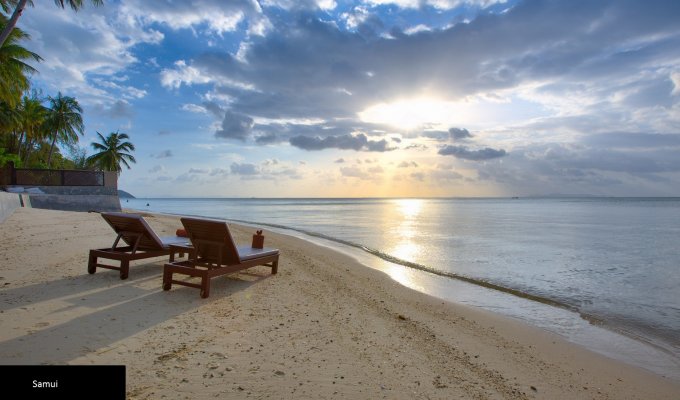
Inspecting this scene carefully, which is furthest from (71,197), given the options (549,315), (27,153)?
(549,315)

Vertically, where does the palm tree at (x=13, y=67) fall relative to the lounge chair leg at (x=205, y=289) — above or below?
above

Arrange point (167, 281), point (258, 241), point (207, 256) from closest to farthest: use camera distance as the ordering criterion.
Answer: point (167, 281), point (207, 256), point (258, 241)

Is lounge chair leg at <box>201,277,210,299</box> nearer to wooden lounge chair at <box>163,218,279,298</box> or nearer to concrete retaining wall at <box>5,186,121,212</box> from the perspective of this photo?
Answer: wooden lounge chair at <box>163,218,279,298</box>

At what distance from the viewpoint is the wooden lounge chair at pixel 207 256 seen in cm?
603

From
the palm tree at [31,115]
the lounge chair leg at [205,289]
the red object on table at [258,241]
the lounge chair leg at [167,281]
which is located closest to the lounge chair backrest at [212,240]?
the lounge chair leg at [205,289]

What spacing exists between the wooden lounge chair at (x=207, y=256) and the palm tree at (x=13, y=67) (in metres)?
19.3

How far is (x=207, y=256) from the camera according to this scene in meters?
6.75

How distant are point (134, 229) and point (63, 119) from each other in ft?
138

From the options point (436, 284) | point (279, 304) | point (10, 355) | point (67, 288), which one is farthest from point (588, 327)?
point (67, 288)

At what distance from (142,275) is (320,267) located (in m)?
4.04

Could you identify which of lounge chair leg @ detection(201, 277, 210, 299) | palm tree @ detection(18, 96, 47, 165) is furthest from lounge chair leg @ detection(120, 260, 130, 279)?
palm tree @ detection(18, 96, 47, 165)

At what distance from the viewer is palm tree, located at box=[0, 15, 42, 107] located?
19.7m

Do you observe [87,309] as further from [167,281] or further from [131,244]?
[131,244]

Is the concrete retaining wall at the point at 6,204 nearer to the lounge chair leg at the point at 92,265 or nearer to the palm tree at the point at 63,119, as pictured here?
the lounge chair leg at the point at 92,265
